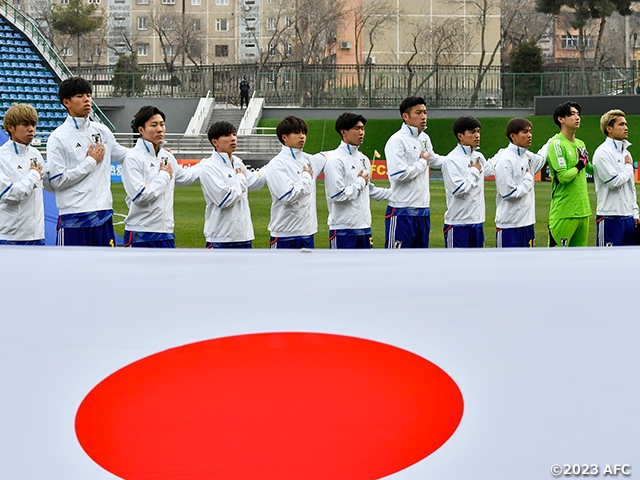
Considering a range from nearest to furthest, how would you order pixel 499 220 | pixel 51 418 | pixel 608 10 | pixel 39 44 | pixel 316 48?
1. pixel 51 418
2. pixel 499 220
3. pixel 39 44
4. pixel 608 10
5. pixel 316 48

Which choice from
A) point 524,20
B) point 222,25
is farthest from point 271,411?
point 222,25

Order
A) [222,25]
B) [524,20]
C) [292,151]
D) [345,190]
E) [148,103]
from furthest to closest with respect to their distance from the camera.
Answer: [222,25]
[524,20]
[148,103]
[345,190]
[292,151]

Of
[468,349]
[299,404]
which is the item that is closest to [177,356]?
[299,404]

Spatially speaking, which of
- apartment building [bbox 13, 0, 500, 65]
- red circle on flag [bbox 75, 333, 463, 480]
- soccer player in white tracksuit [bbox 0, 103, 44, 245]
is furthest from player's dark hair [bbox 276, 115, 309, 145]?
apartment building [bbox 13, 0, 500, 65]

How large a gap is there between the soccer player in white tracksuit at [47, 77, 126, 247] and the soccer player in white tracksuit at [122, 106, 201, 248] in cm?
26

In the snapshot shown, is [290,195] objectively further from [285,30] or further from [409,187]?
[285,30]

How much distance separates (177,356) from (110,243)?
14.9ft

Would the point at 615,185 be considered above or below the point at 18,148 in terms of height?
below

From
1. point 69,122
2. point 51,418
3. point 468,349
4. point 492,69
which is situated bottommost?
point 51,418

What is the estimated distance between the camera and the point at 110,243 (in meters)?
8.23

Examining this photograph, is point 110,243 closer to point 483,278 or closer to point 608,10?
point 483,278

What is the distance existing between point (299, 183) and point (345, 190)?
0.62 meters

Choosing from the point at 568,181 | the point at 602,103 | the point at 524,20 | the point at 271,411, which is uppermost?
the point at 524,20

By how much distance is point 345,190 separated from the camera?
8.67 m
